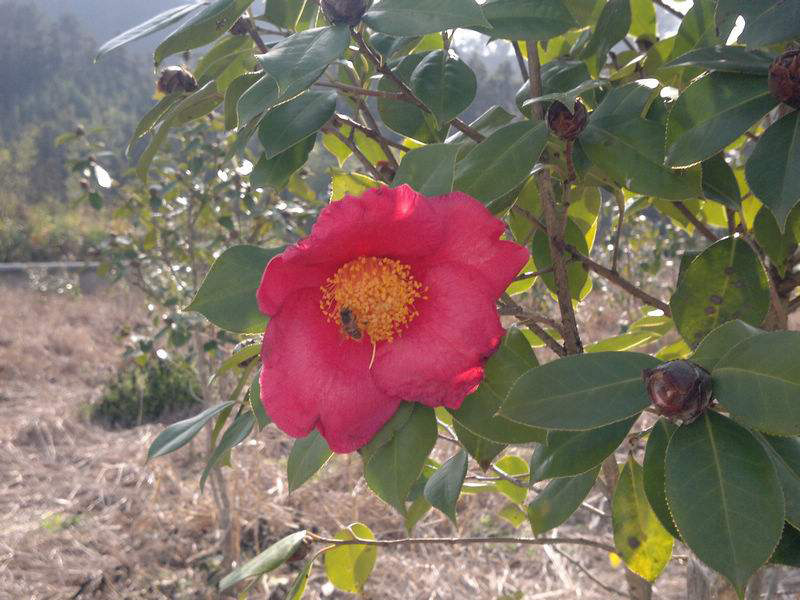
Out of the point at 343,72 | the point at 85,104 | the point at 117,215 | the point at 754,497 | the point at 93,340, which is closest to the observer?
the point at 754,497

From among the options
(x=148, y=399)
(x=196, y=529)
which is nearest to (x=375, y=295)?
(x=196, y=529)

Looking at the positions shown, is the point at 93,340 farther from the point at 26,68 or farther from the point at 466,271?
the point at 26,68

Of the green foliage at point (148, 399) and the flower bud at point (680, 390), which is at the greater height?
the flower bud at point (680, 390)

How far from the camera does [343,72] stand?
3.05 ft

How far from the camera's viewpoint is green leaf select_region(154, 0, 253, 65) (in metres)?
0.59

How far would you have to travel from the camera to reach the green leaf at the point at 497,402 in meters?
0.57

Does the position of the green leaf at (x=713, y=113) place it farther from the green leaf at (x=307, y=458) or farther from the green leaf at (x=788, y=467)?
the green leaf at (x=307, y=458)

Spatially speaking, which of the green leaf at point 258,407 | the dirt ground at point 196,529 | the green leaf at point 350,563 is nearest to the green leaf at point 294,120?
the green leaf at point 258,407

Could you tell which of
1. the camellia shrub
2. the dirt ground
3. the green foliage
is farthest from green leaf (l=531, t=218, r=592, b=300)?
the green foliage

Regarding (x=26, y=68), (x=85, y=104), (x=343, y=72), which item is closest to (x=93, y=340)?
(x=343, y=72)

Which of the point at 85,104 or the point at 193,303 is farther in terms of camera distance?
the point at 85,104

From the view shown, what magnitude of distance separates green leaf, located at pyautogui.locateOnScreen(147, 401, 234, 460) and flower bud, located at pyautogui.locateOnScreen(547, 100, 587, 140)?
47cm

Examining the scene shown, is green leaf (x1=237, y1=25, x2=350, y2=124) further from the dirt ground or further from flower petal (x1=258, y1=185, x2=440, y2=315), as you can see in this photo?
the dirt ground

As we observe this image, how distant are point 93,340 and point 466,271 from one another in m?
6.51
